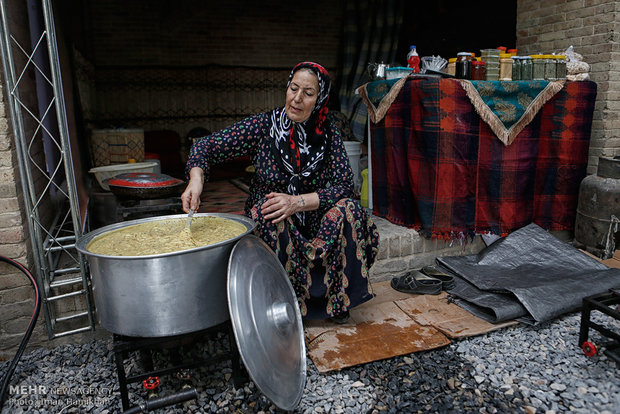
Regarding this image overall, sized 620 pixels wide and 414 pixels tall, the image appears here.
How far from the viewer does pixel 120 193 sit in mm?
2979

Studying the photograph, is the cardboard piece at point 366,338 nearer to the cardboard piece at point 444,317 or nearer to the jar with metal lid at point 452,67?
the cardboard piece at point 444,317

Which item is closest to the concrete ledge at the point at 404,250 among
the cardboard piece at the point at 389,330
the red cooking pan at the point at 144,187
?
the cardboard piece at the point at 389,330

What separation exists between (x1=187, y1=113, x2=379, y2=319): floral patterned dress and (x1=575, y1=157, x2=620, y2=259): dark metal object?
92.1 inches

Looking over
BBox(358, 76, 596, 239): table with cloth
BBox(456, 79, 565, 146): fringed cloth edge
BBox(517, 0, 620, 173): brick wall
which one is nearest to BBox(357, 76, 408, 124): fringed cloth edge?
BBox(358, 76, 596, 239): table with cloth

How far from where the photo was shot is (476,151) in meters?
3.52

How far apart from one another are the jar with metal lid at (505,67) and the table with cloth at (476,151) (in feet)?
1.08

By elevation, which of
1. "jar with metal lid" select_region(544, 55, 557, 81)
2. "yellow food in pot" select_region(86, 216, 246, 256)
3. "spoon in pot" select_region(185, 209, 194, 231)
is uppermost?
"jar with metal lid" select_region(544, 55, 557, 81)

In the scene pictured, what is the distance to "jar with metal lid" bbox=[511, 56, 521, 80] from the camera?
151 inches

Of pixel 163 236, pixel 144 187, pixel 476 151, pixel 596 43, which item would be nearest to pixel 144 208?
pixel 144 187

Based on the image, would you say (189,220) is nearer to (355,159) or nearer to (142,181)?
(142,181)

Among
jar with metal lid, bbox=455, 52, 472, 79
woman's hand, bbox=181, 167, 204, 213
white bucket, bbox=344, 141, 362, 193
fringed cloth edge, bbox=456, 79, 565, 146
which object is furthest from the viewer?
white bucket, bbox=344, 141, 362, 193

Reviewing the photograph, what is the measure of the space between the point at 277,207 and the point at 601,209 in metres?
3.00

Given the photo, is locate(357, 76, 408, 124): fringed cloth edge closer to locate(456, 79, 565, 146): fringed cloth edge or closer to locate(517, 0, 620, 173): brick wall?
locate(456, 79, 565, 146): fringed cloth edge

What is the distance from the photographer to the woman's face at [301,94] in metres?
2.38
